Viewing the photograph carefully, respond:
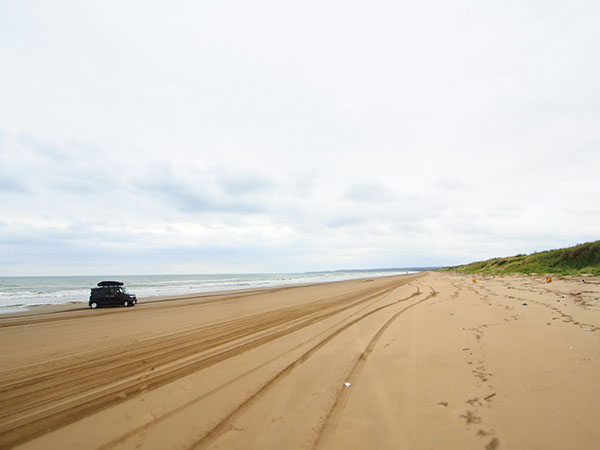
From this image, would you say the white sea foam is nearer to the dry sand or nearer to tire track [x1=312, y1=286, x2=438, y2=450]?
the dry sand

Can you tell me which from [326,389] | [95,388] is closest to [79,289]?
[95,388]

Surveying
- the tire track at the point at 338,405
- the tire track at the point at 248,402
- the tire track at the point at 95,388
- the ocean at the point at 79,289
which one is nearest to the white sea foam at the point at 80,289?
the ocean at the point at 79,289

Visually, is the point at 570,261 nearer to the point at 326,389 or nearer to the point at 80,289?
the point at 326,389

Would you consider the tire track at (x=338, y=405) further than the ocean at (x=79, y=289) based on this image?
No

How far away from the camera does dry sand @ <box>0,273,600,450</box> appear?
3607 mm

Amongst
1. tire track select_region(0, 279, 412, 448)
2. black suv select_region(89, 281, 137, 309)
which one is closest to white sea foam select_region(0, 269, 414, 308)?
black suv select_region(89, 281, 137, 309)

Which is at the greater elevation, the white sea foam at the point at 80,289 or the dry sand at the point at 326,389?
the dry sand at the point at 326,389

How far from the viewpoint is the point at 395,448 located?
327cm

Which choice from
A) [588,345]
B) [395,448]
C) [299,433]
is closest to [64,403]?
[299,433]

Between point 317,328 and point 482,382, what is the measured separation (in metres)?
6.29

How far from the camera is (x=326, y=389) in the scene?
5.00m

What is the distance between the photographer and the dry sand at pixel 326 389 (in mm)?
3607

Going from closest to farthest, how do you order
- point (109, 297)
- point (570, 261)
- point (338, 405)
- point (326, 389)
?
point (338, 405)
point (326, 389)
point (109, 297)
point (570, 261)

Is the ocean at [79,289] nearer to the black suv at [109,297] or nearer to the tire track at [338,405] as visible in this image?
the black suv at [109,297]
